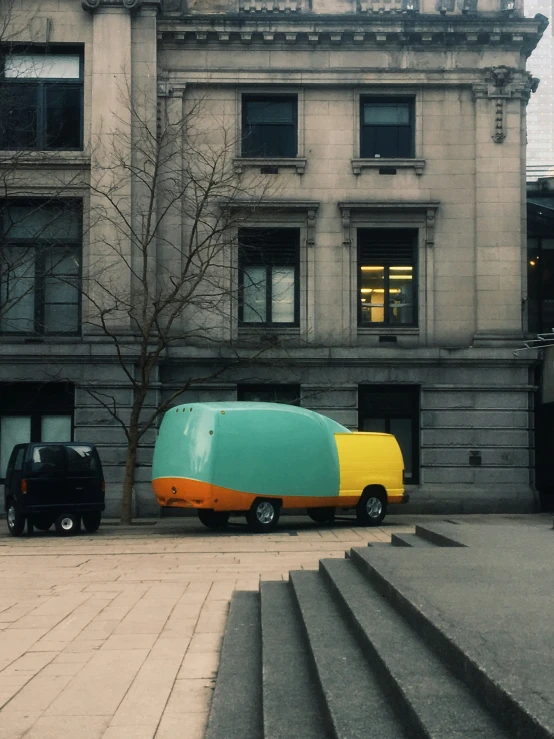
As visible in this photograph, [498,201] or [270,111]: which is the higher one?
[270,111]

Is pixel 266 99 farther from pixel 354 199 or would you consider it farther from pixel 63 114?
pixel 63 114

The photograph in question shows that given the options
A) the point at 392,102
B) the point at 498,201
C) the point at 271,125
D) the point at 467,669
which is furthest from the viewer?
the point at 392,102

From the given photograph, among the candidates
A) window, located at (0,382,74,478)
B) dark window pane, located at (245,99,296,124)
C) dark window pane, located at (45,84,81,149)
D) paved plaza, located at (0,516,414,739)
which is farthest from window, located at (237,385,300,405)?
dark window pane, located at (45,84,81,149)

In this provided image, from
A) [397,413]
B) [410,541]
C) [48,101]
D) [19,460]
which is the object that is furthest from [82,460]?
[48,101]

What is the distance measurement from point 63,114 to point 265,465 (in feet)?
42.4

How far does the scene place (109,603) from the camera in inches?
501

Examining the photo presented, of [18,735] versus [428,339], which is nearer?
[18,735]

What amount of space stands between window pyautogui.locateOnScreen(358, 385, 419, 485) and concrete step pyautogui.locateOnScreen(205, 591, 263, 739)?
1940cm

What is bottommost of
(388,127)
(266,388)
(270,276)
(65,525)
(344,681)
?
(65,525)

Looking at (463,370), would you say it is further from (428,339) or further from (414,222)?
(414,222)

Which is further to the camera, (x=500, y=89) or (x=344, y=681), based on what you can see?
(x=500, y=89)

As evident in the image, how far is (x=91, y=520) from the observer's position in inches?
965

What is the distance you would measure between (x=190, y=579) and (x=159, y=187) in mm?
17133

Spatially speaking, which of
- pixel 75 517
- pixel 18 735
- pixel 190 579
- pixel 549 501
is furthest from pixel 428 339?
pixel 18 735
